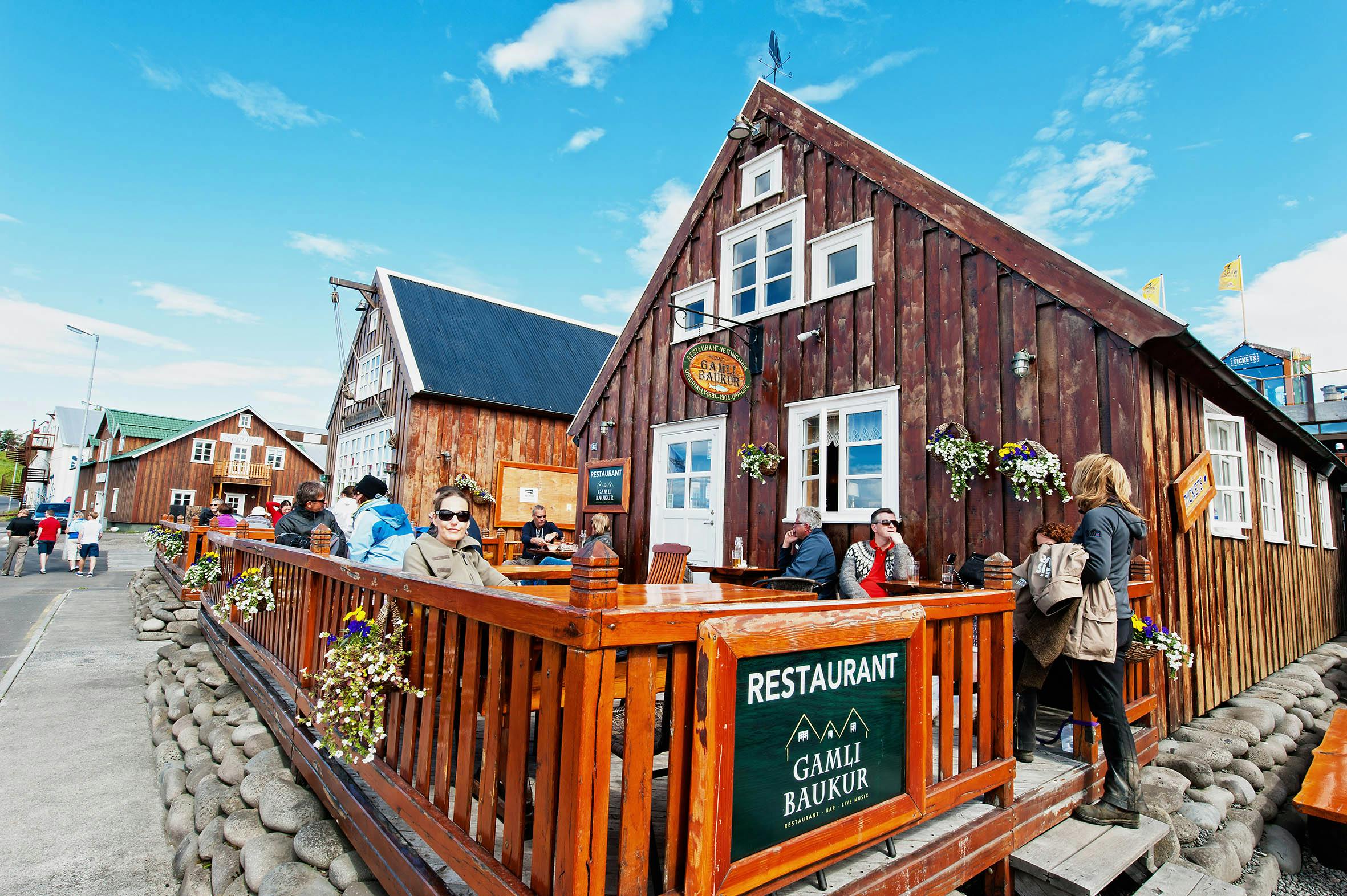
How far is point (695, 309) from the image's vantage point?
907 cm

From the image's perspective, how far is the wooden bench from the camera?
402cm

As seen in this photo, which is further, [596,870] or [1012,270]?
[1012,270]

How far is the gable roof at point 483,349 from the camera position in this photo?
54.6 ft

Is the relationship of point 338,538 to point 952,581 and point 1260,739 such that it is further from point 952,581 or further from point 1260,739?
point 1260,739

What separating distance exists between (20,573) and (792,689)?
22.3m

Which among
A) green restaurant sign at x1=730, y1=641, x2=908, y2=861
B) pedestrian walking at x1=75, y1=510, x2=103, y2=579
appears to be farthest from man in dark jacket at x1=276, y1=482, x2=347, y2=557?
pedestrian walking at x1=75, y1=510, x2=103, y2=579

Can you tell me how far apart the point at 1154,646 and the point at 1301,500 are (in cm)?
755

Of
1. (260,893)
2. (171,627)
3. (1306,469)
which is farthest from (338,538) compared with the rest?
(1306,469)

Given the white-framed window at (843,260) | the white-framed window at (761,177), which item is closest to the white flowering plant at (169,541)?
the white-framed window at (761,177)

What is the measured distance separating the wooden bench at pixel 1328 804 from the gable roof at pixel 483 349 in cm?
1525

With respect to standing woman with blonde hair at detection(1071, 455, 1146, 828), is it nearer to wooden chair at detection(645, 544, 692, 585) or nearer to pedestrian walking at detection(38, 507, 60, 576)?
wooden chair at detection(645, 544, 692, 585)

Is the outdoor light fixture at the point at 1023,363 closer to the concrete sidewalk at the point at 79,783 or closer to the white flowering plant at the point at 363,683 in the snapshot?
the white flowering plant at the point at 363,683

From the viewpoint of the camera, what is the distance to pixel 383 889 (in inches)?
116

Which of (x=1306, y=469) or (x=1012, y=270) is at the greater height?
(x=1012, y=270)
